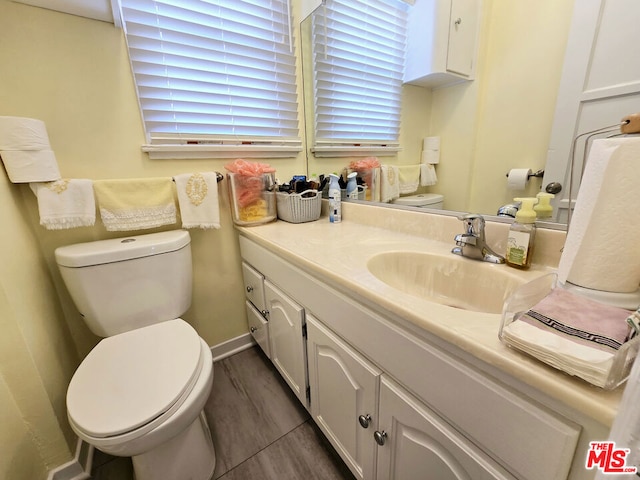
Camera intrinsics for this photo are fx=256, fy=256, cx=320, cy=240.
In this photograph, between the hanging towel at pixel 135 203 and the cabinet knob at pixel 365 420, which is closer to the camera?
the cabinet knob at pixel 365 420

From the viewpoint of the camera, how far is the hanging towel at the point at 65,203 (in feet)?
2.93

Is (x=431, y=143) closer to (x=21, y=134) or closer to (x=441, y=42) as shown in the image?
(x=441, y=42)

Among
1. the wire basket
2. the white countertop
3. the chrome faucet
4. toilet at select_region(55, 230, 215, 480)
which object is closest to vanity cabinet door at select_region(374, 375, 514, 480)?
the white countertop

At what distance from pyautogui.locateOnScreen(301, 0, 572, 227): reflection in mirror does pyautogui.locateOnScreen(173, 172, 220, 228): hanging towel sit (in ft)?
2.98

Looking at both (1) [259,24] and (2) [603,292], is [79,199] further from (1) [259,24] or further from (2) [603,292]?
(2) [603,292]

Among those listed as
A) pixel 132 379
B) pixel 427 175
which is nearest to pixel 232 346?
pixel 132 379

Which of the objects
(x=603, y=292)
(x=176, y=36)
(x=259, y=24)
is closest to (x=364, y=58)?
(x=259, y=24)

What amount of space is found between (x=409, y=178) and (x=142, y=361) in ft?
3.97

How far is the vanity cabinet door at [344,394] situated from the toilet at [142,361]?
1.24 feet

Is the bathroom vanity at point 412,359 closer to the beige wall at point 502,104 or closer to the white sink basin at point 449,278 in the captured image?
the white sink basin at point 449,278

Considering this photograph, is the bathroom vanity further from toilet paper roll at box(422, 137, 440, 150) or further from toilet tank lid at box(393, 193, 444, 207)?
toilet paper roll at box(422, 137, 440, 150)

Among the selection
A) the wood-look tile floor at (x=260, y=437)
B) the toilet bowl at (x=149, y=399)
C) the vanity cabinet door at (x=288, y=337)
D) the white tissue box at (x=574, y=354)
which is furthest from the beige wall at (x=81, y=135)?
the vanity cabinet door at (x=288, y=337)

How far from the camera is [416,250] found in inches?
34.3

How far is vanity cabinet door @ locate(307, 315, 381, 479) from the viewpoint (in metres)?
0.69
